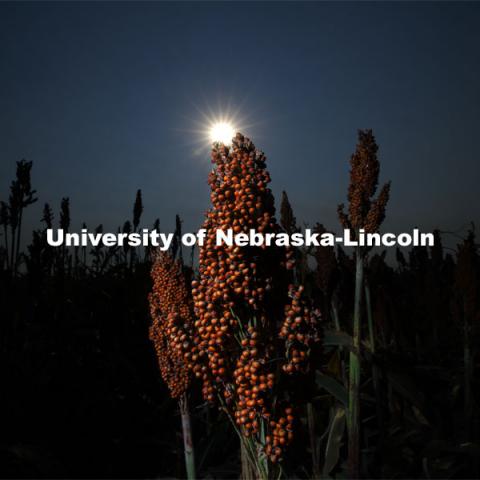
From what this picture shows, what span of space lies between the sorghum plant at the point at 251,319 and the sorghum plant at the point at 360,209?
113cm

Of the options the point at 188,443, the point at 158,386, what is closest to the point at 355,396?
the point at 188,443

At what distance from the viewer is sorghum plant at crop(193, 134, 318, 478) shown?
149cm

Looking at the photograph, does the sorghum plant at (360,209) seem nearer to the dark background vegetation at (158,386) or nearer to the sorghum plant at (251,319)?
the dark background vegetation at (158,386)

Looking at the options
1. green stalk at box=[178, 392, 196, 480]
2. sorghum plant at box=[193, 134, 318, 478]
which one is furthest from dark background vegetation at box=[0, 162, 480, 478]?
sorghum plant at box=[193, 134, 318, 478]

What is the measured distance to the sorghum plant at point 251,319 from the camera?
Answer: 4.90 ft

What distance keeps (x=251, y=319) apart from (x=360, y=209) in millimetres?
1459

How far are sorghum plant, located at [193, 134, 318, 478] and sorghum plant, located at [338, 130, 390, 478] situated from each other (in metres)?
1.13

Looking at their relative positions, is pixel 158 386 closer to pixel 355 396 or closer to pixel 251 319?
pixel 355 396

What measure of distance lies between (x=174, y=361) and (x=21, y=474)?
1.62 metres

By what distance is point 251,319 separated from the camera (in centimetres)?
157

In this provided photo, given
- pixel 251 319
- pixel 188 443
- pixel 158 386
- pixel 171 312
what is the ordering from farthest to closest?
1. pixel 158 386
2. pixel 188 443
3. pixel 171 312
4. pixel 251 319

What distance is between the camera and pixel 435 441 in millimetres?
3146

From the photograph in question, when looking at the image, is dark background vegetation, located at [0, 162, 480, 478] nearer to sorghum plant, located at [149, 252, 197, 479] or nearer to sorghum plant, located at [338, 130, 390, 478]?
sorghum plant, located at [338, 130, 390, 478]

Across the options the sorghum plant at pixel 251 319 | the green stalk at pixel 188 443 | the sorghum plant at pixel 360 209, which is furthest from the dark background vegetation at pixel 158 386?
the sorghum plant at pixel 251 319
